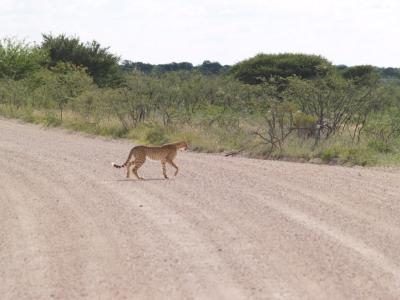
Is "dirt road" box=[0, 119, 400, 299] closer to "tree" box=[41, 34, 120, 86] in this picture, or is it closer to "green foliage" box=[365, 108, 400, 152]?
"green foliage" box=[365, 108, 400, 152]

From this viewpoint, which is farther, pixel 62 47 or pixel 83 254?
pixel 62 47

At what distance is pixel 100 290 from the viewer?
267 inches

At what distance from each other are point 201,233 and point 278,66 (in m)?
42.1

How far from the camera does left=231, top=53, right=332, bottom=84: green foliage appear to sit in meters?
48.7

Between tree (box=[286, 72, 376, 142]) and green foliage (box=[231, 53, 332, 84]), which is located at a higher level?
green foliage (box=[231, 53, 332, 84])

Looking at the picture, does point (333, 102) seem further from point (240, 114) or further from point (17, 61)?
point (17, 61)

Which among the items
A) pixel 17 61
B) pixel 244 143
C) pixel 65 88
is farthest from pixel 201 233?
pixel 17 61

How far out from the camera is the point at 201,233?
8.94 metres

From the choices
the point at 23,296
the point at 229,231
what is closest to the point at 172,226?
the point at 229,231

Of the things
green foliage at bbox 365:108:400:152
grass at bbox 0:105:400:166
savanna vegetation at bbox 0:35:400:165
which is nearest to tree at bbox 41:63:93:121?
savanna vegetation at bbox 0:35:400:165

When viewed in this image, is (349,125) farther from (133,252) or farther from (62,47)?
(62,47)

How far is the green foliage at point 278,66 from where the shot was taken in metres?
48.7

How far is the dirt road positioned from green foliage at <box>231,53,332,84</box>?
111 ft

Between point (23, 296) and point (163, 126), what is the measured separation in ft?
52.4
